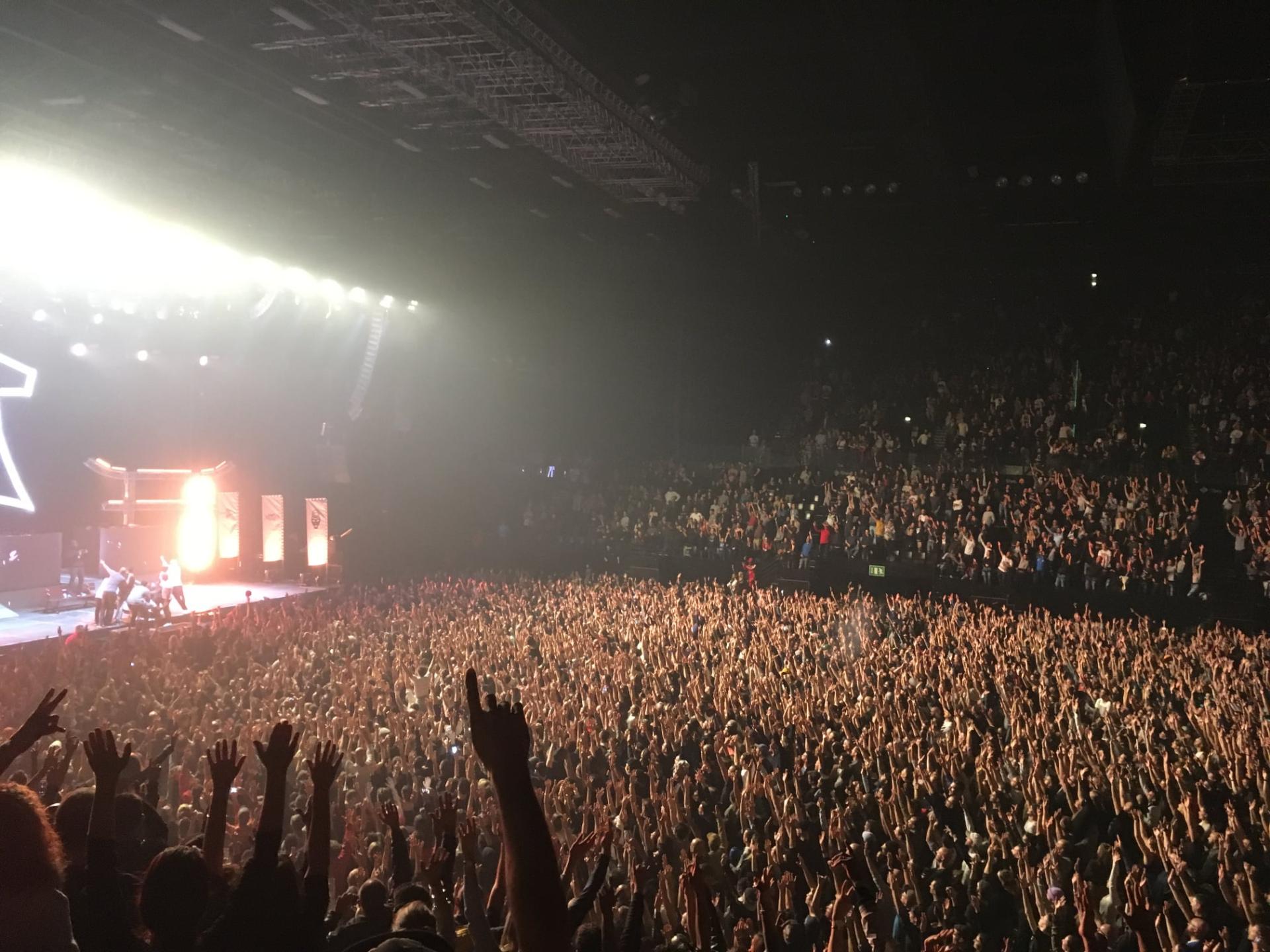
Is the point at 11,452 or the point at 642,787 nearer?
the point at 642,787

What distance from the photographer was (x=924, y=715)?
330 inches

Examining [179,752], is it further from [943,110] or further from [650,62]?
[943,110]

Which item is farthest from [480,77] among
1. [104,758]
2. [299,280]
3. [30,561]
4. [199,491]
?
[199,491]

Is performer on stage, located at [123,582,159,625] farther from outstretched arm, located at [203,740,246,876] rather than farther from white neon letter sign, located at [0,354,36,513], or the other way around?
outstretched arm, located at [203,740,246,876]

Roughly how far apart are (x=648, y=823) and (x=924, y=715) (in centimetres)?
331

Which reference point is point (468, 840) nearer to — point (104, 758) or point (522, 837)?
point (104, 758)

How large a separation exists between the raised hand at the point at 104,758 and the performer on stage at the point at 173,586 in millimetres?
14423

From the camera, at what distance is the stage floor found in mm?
13672

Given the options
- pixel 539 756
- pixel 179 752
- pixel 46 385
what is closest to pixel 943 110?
pixel 539 756

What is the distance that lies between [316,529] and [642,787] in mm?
17357

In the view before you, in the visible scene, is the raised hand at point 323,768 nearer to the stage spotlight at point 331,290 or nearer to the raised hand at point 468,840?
the raised hand at point 468,840

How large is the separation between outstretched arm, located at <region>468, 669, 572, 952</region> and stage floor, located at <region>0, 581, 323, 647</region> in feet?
44.0

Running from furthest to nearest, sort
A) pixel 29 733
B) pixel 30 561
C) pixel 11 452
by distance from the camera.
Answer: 1. pixel 30 561
2. pixel 11 452
3. pixel 29 733

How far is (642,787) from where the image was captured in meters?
6.85
